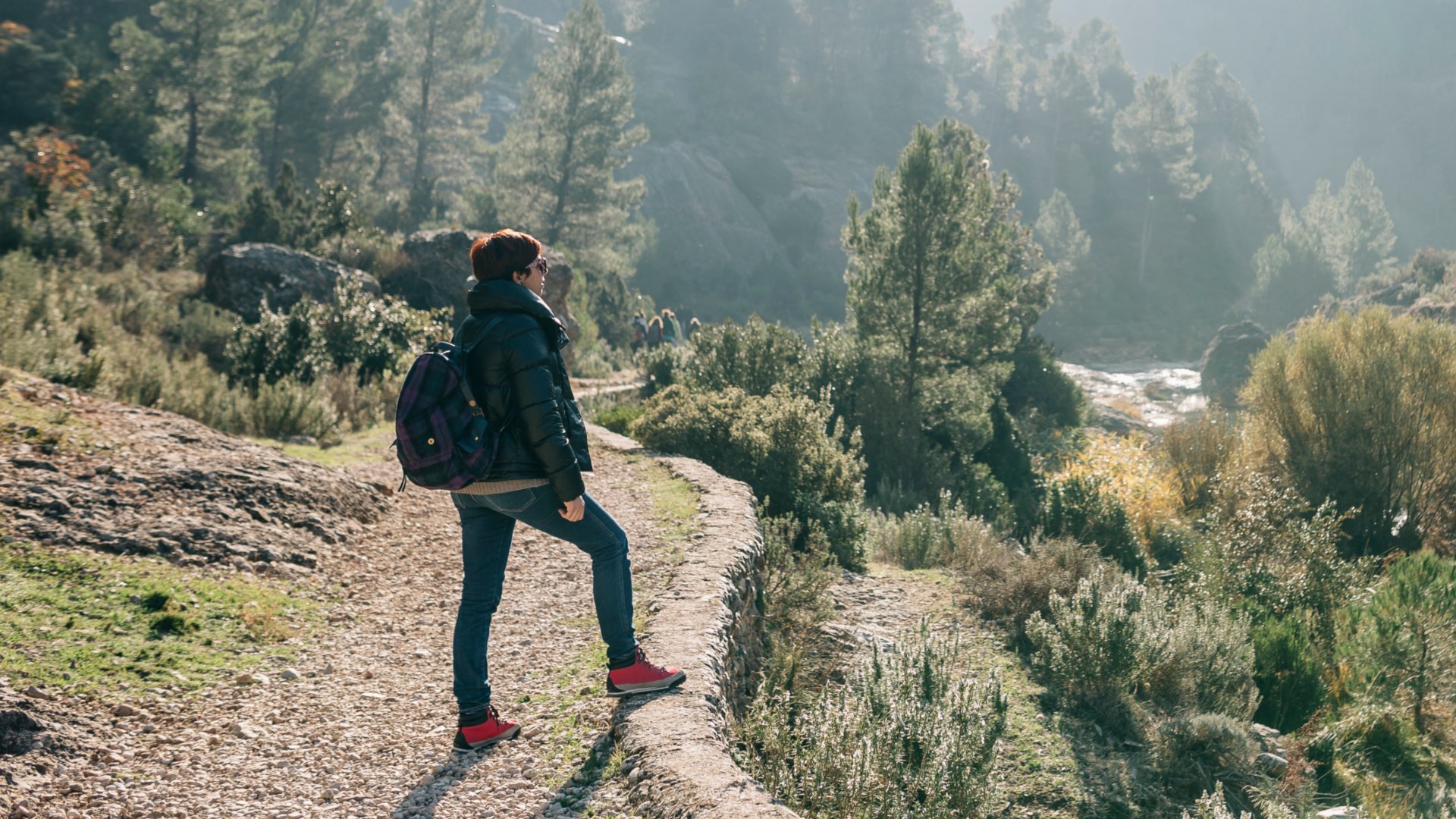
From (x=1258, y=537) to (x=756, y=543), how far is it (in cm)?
695

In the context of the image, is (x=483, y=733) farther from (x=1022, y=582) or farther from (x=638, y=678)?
(x=1022, y=582)

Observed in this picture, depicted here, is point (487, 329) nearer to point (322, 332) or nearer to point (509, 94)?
point (322, 332)

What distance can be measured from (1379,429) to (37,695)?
1497 centimetres

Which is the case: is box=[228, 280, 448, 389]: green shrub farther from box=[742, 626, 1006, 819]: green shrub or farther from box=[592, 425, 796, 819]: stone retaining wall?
box=[742, 626, 1006, 819]: green shrub

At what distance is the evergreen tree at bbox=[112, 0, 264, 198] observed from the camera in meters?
23.1

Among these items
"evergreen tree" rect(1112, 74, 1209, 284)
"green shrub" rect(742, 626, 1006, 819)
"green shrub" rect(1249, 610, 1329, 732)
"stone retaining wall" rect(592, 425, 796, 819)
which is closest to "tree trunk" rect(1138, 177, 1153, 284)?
"evergreen tree" rect(1112, 74, 1209, 284)

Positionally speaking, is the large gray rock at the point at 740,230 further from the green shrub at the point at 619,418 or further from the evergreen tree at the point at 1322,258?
the green shrub at the point at 619,418

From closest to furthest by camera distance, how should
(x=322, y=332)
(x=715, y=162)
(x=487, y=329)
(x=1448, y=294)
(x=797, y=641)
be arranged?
(x=487, y=329)
(x=797, y=641)
(x=322, y=332)
(x=1448, y=294)
(x=715, y=162)

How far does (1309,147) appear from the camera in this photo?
4075 inches

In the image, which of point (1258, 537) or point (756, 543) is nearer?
point (756, 543)

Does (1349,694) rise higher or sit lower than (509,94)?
lower

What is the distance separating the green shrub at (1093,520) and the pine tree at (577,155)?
2448 cm

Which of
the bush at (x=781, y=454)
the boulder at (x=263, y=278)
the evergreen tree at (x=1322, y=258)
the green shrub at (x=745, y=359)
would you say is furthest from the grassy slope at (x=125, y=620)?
the evergreen tree at (x=1322, y=258)

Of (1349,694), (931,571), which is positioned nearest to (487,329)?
(931,571)
